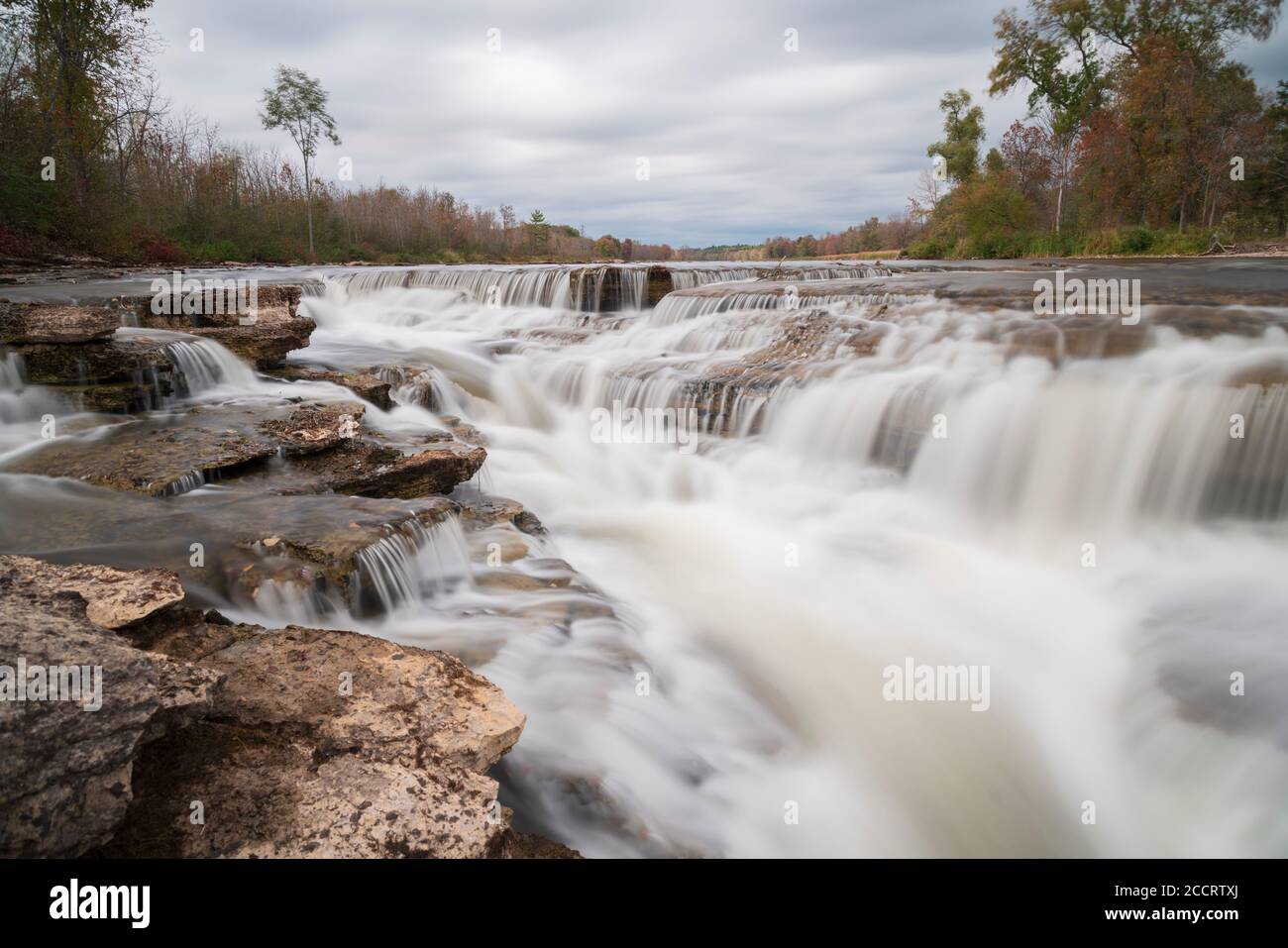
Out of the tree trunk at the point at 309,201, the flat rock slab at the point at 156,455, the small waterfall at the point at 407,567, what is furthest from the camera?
the tree trunk at the point at 309,201

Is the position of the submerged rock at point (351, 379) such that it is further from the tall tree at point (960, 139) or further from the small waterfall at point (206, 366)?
the tall tree at point (960, 139)

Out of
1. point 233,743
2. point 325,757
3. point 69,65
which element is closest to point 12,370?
point 233,743

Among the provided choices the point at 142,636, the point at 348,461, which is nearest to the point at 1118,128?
the point at 348,461

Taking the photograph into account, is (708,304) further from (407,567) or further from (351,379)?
(407,567)

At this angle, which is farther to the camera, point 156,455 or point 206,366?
point 206,366

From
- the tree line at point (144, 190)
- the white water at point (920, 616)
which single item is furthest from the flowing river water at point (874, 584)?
the tree line at point (144, 190)

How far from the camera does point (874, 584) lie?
18.8 ft

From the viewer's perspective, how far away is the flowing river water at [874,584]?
3428 millimetres

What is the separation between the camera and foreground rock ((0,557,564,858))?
1851 millimetres

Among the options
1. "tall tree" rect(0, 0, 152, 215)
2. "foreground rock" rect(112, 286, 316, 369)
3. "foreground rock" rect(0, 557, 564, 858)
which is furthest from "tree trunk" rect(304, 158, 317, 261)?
"foreground rock" rect(0, 557, 564, 858)

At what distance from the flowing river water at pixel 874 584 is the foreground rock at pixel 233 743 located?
0.63 meters

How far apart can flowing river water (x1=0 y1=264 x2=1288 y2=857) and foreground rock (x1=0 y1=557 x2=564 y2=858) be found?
627mm

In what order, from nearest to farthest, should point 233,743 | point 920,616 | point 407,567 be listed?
point 233,743
point 407,567
point 920,616

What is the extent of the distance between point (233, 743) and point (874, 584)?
184 inches
